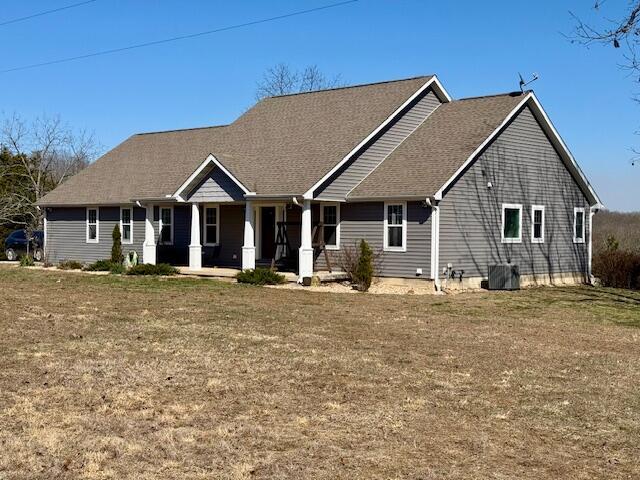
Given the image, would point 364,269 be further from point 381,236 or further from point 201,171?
point 201,171

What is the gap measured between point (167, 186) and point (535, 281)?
46.0 feet

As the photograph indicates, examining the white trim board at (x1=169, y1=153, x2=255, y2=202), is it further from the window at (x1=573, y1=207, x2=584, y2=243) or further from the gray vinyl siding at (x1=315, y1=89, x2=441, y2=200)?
the window at (x1=573, y1=207, x2=584, y2=243)

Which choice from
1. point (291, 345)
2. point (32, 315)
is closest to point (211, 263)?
point (32, 315)

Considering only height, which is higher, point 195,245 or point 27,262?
point 195,245

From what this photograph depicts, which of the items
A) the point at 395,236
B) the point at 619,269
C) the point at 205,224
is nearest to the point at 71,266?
the point at 205,224

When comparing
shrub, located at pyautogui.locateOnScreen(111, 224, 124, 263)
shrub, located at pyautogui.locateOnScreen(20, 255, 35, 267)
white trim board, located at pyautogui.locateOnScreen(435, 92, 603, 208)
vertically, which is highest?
white trim board, located at pyautogui.locateOnScreen(435, 92, 603, 208)

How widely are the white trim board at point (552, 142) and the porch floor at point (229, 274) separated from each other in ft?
13.4

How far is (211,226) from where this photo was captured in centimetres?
2895

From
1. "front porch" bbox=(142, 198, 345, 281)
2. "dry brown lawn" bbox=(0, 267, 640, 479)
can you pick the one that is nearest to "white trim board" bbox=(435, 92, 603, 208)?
"front porch" bbox=(142, 198, 345, 281)

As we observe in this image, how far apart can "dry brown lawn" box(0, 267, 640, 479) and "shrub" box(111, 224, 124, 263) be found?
1372cm

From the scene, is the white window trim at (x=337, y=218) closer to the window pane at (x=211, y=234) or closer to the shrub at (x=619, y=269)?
the window pane at (x=211, y=234)

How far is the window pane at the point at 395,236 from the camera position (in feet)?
77.1

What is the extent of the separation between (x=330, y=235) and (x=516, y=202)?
639 cm

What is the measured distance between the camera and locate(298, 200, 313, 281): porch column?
23.2 m
